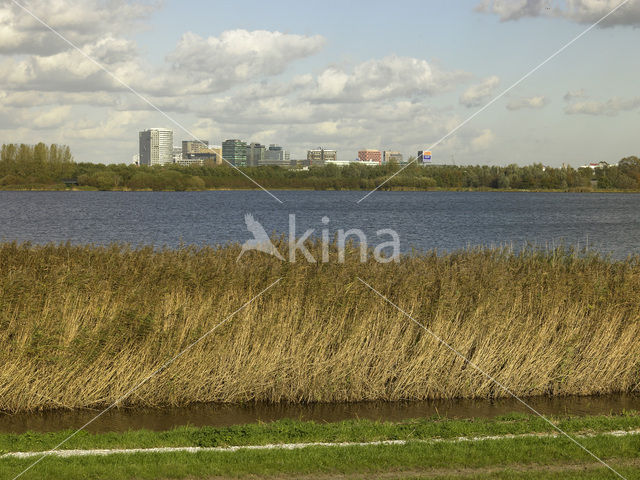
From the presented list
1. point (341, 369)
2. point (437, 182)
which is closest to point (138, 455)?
point (341, 369)

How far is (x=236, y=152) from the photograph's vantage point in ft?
399

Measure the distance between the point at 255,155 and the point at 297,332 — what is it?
13685cm

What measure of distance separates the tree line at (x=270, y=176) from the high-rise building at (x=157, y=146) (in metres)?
36.5

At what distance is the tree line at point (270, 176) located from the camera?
428 feet

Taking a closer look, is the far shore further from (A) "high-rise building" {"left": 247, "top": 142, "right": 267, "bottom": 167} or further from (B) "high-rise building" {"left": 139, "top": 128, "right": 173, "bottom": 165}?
(B) "high-rise building" {"left": 139, "top": 128, "right": 173, "bottom": 165}

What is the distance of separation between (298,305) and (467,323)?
3.20 meters

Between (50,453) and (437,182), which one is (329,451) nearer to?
(50,453)

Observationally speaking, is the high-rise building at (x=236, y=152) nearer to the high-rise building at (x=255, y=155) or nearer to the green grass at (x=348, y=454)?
the high-rise building at (x=255, y=155)

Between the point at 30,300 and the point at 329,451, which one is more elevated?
the point at 30,300

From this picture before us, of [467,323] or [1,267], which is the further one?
[1,267]

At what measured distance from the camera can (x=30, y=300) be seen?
474 inches

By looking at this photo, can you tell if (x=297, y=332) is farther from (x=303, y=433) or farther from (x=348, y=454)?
(x=348, y=454)

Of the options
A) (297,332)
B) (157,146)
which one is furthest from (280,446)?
(157,146)

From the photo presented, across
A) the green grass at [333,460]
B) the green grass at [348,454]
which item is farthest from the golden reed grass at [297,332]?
the green grass at [333,460]
